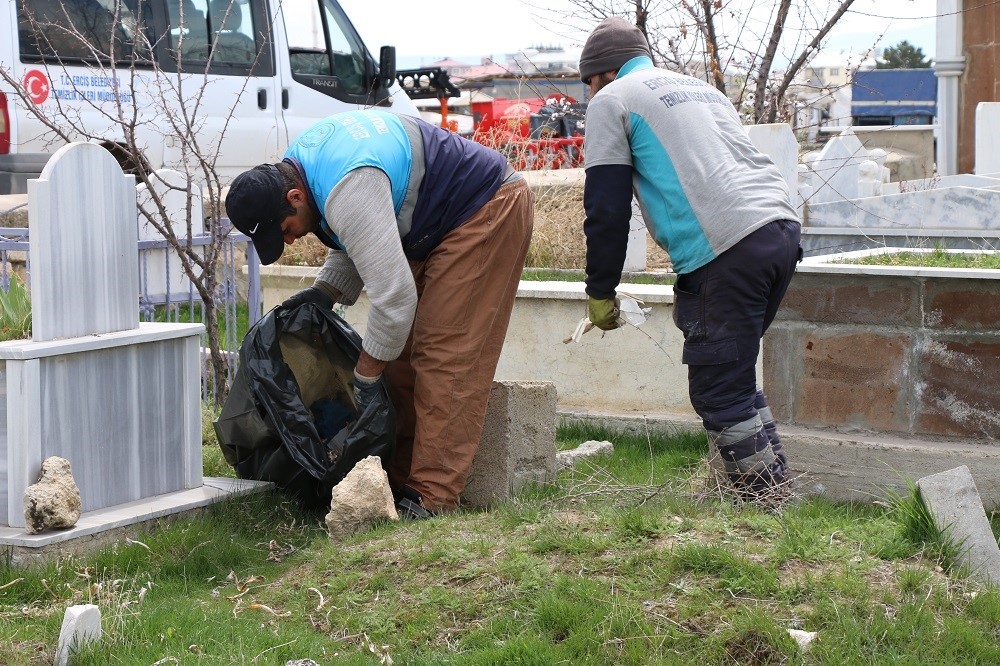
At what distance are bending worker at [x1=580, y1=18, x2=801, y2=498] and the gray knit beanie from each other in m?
0.10

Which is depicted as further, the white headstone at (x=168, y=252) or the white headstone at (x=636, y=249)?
the white headstone at (x=636, y=249)

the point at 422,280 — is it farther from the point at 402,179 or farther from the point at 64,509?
the point at 64,509

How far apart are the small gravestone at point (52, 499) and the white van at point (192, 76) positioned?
5.16m

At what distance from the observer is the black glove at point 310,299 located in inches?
179

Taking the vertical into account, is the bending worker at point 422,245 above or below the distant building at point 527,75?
below

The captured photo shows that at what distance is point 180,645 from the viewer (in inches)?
124

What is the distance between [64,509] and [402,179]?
158 centimetres

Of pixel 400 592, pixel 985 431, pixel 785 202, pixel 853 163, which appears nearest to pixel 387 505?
pixel 400 592

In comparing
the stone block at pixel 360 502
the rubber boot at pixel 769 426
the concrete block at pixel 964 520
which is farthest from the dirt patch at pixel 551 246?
the concrete block at pixel 964 520

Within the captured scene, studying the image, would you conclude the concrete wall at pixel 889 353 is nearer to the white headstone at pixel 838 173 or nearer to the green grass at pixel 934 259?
the green grass at pixel 934 259

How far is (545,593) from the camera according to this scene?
322 cm

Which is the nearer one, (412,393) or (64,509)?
(64,509)

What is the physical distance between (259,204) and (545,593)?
1.66m

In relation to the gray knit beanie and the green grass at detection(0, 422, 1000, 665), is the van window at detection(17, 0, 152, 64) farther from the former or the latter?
the green grass at detection(0, 422, 1000, 665)
